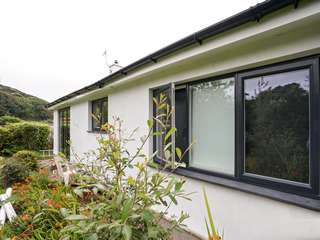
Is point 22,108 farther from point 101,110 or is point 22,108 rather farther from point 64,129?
point 101,110

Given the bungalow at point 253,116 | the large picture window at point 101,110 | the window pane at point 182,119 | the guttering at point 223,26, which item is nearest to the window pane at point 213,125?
the bungalow at point 253,116

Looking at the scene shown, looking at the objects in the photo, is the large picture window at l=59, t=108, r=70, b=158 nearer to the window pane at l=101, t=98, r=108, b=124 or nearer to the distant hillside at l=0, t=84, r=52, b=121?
the window pane at l=101, t=98, r=108, b=124

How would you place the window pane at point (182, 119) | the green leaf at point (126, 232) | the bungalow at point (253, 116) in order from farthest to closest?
the window pane at point (182, 119), the bungalow at point (253, 116), the green leaf at point (126, 232)

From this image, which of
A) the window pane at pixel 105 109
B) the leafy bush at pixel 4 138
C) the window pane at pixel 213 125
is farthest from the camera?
the leafy bush at pixel 4 138

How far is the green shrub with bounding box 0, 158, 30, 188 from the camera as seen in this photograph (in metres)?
6.01

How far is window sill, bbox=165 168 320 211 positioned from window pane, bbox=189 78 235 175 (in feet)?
0.54

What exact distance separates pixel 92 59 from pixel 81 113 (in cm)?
951

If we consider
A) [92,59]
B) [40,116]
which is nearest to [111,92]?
[92,59]

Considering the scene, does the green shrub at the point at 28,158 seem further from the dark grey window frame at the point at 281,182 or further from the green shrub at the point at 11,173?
the dark grey window frame at the point at 281,182

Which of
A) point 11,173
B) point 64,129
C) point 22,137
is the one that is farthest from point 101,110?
point 22,137

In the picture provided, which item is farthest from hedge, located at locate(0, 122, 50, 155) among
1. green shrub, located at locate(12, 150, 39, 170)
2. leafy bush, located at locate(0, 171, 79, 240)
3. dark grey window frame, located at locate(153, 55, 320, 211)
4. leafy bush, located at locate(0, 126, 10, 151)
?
dark grey window frame, located at locate(153, 55, 320, 211)

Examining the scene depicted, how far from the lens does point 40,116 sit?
87.5ft

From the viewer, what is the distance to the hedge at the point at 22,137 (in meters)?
12.9

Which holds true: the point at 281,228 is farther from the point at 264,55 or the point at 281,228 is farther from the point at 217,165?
the point at 264,55
